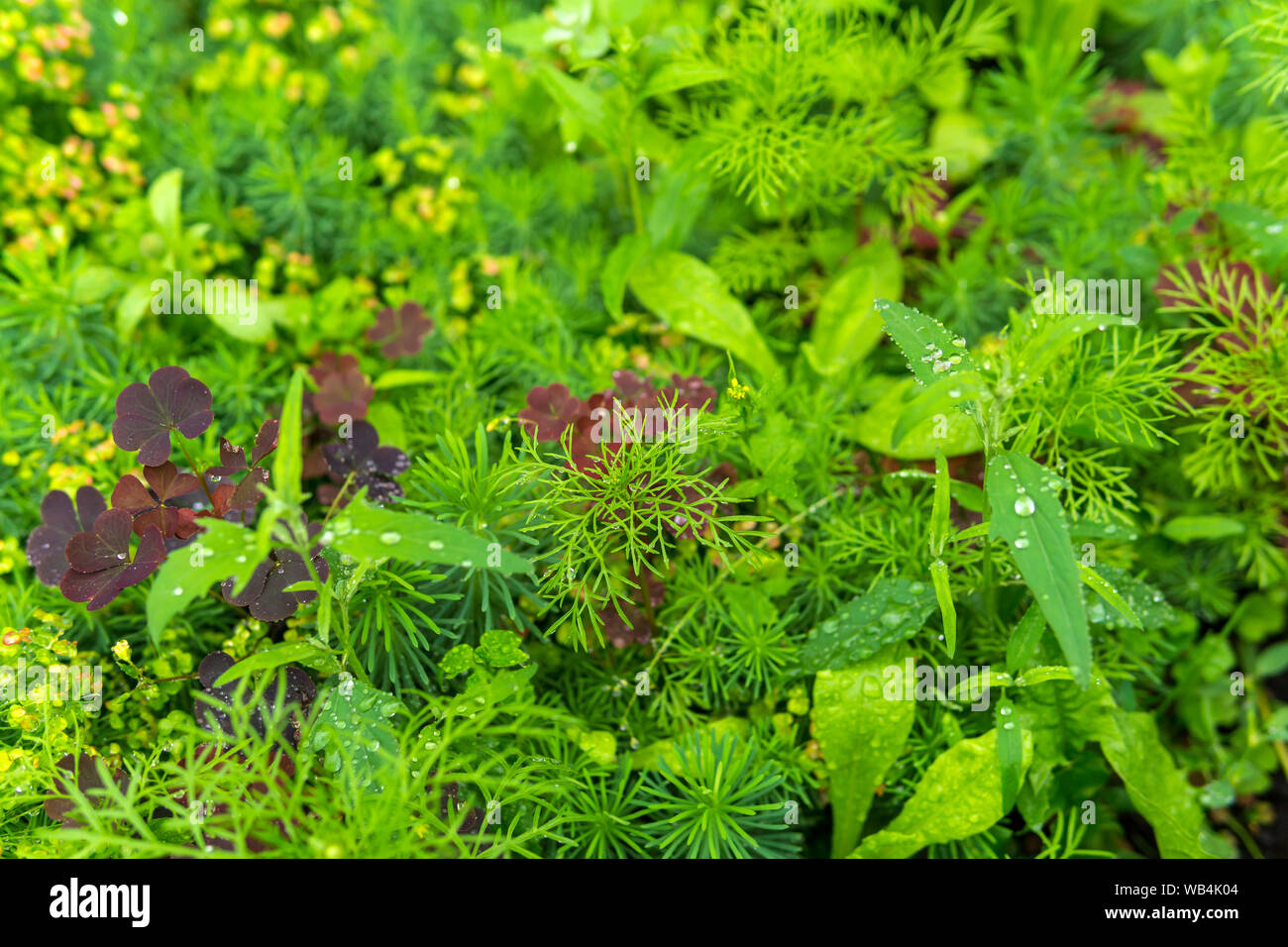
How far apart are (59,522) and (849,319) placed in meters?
1.63

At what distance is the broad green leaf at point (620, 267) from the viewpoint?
6.15ft

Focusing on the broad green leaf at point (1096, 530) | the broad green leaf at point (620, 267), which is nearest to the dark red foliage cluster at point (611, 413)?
the broad green leaf at point (620, 267)

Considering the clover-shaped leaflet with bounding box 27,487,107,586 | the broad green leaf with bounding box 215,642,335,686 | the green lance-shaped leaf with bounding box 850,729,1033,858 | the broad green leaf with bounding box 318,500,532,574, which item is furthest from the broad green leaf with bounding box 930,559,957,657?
the clover-shaped leaflet with bounding box 27,487,107,586

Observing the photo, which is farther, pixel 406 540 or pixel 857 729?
pixel 857 729

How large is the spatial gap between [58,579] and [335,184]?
1.14 metres

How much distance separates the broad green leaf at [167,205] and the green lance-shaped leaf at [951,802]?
6.33ft

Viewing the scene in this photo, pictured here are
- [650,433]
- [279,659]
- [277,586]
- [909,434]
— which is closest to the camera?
[279,659]

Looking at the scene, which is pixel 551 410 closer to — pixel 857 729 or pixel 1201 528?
pixel 857 729

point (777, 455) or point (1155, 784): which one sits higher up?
point (777, 455)

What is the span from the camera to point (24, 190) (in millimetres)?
2020

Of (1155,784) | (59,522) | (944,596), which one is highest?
(59,522)

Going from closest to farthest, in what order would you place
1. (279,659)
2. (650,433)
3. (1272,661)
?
1. (279,659)
2. (650,433)
3. (1272,661)

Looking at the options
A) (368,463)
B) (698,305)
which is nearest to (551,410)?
(368,463)

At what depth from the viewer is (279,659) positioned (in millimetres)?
1291
